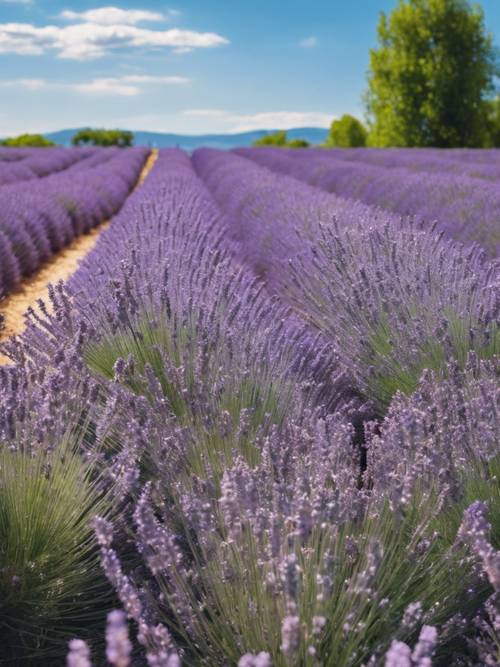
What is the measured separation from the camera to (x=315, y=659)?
4.52ft

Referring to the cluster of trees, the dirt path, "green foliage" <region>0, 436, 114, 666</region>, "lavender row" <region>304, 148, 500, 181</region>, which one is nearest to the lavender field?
"green foliage" <region>0, 436, 114, 666</region>

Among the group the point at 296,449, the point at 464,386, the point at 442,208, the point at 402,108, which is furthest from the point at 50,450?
the point at 402,108

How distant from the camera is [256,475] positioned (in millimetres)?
1768

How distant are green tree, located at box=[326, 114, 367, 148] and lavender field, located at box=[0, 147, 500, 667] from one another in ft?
153

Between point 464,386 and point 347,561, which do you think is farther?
point 464,386

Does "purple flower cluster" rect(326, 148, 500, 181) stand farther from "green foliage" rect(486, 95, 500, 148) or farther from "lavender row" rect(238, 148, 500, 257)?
"green foliage" rect(486, 95, 500, 148)

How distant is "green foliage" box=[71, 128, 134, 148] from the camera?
61.2 m

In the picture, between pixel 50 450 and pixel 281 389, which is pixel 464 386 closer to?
pixel 281 389

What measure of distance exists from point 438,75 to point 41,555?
31510mm

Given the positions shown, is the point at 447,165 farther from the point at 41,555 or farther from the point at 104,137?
the point at 104,137

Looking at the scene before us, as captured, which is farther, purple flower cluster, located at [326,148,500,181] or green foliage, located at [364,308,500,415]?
purple flower cluster, located at [326,148,500,181]

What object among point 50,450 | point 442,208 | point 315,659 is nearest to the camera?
point 315,659

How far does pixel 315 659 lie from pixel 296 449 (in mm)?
641

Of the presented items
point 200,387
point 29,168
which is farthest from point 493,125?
point 200,387
